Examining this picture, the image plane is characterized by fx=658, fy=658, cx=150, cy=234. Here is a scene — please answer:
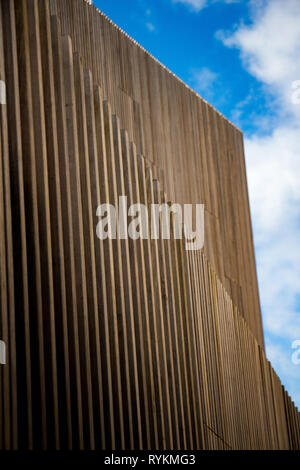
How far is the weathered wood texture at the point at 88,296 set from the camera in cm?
294

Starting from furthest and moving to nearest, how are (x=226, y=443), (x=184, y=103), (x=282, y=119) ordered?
(x=282, y=119), (x=184, y=103), (x=226, y=443)

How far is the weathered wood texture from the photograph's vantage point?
116 inches

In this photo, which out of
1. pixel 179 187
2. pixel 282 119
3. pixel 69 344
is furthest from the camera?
pixel 282 119

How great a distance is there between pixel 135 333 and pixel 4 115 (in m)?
1.49

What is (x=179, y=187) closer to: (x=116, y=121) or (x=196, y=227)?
(x=196, y=227)

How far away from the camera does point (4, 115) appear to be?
3.00 metres

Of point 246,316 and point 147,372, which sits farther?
point 246,316

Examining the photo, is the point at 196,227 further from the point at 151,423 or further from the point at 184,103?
the point at 151,423

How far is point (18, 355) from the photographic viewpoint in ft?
9.43

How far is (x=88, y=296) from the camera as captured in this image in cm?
338

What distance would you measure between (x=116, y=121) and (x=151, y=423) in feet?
5.84

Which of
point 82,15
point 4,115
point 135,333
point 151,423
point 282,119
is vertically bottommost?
point 151,423
